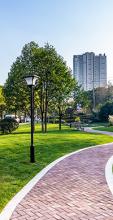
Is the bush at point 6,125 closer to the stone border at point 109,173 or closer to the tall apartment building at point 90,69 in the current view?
the stone border at point 109,173

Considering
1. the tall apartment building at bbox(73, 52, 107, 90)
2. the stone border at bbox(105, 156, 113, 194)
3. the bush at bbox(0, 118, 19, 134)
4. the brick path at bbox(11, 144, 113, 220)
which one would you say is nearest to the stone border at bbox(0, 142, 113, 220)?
the brick path at bbox(11, 144, 113, 220)

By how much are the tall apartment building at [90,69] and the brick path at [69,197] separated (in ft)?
290

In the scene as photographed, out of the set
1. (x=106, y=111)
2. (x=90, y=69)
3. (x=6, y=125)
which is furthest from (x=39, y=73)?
(x=90, y=69)

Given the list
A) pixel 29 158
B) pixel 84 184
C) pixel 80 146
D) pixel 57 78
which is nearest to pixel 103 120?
pixel 57 78

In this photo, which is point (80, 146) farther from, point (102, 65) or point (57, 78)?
point (102, 65)

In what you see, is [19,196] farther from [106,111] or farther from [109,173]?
[106,111]

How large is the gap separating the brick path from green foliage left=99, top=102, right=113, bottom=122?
43422 mm

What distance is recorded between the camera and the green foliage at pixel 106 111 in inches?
2142

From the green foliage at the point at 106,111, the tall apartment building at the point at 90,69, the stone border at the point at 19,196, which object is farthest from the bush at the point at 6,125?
the tall apartment building at the point at 90,69

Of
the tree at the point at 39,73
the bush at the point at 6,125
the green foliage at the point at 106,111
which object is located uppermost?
the tree at the point at 39,73

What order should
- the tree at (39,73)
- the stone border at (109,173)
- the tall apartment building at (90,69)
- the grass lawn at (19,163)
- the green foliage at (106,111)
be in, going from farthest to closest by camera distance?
the tall apartment building at (90,69) < the green foliage at (106,111) < the tree at (39,73) < the stone border at (109,173) < the grass lawn at (19,163)

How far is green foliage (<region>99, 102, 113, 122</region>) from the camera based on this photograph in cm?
5441

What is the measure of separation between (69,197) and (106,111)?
47.9m

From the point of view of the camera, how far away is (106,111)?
179 feet
